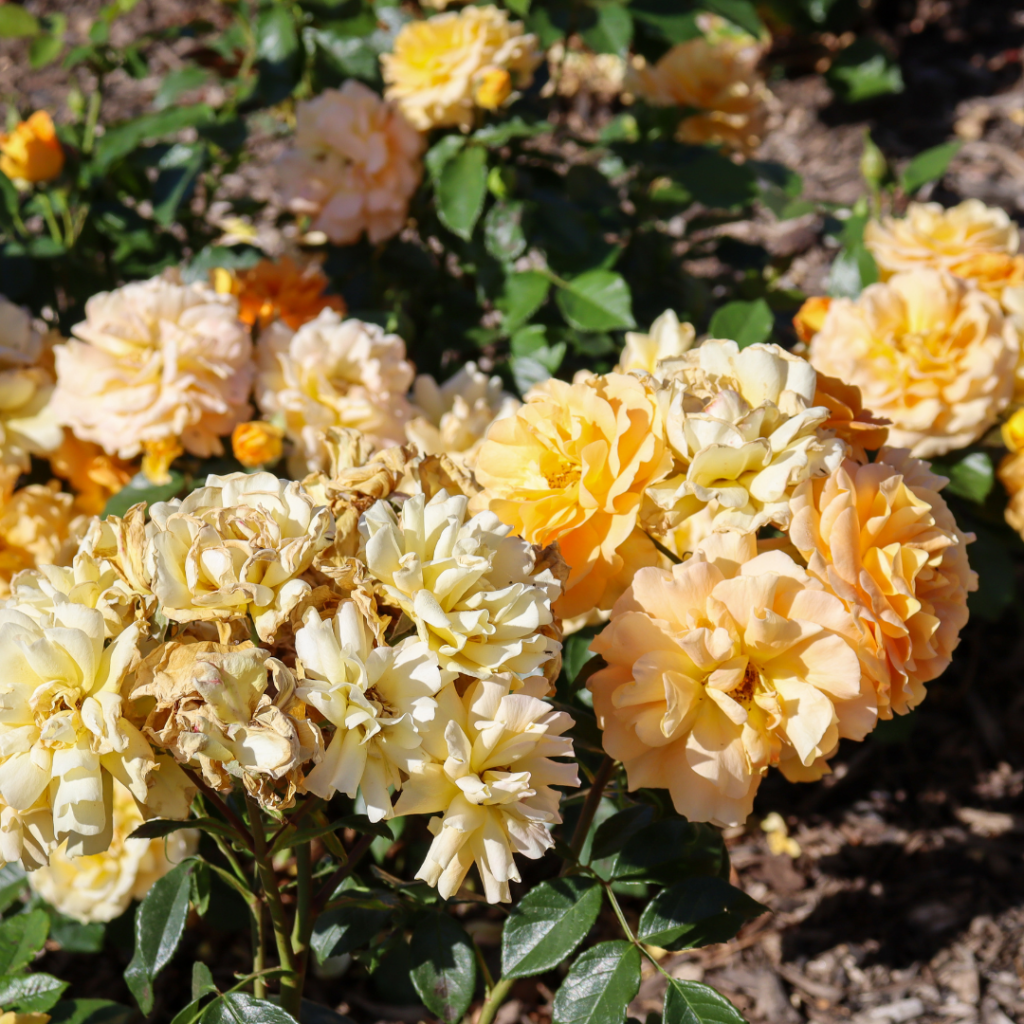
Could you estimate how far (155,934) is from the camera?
104 centimetres

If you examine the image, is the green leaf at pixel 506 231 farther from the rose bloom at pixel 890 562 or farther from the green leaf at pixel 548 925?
the green leaf at pixel 548 925

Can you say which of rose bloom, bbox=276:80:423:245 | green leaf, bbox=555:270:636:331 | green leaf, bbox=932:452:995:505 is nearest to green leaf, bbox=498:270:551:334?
green leaf, bbox=555:270:636:331

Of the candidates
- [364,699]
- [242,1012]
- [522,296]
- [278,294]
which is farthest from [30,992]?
[522,296]

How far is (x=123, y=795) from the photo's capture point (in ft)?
4.60

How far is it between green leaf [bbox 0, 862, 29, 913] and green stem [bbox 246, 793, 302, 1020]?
497 millimetres

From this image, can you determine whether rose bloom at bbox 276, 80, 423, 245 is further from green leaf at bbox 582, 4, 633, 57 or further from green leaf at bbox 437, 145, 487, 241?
green leaf at bbox 582, 4, 633, 57

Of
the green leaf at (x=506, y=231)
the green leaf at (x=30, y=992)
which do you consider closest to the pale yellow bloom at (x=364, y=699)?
the green leaf at (x=30, y=992)

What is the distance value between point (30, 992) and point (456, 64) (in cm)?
152

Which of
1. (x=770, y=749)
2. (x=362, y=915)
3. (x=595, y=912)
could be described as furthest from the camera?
(x=362, y=915)

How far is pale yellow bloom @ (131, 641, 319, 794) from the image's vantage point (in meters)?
0.72

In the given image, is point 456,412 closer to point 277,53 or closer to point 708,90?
point 277,53

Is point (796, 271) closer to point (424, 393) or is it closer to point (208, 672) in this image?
point (424, 393)

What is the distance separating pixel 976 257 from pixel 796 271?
1.23 m

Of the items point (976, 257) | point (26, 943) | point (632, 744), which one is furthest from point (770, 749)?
point (976, 257)
